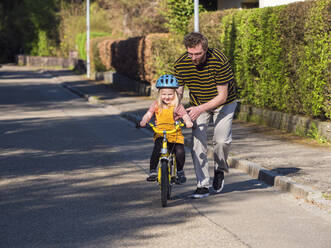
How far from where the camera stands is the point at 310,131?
37.0 feet

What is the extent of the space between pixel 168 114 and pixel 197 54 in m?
0.74

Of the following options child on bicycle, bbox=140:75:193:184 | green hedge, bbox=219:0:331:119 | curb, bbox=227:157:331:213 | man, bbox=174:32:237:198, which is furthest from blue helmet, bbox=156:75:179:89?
green hedge, bbox=219:0:331:119

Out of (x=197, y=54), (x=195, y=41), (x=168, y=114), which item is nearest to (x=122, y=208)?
(x=168, y=114)

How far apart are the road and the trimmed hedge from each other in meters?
3.16

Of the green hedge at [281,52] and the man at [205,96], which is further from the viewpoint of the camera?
the green hedge at [281,52]

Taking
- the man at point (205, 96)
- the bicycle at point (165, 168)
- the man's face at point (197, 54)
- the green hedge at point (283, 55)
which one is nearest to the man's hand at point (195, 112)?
the man at point (205, 96)

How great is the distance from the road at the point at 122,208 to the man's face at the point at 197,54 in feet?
5.23

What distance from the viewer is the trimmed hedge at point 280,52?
10945 mm

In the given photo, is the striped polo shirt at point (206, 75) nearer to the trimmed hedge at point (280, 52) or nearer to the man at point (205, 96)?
the man at point (205, 96)

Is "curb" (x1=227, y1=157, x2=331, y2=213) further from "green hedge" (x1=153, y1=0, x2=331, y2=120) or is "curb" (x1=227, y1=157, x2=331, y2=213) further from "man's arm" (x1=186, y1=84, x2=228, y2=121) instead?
"green hedge" (x1=153, y1=0, x2=331, y2=120)

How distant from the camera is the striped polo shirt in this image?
6.66 meters

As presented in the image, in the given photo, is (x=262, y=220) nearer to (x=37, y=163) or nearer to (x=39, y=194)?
(x=39, y=194)

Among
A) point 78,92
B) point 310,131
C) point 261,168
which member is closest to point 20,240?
point 261,168

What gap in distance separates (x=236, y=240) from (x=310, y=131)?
6.40m
